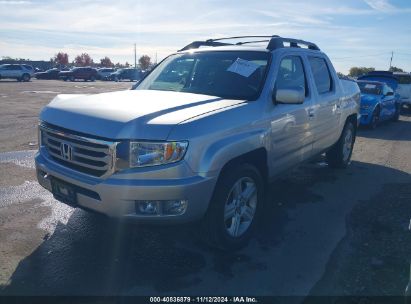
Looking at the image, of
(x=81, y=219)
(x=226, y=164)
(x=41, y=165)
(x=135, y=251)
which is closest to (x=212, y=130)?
(x=226, y=164)

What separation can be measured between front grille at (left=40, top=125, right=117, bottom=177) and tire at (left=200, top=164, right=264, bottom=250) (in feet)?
3.31

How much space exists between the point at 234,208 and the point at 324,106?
2.53 meters

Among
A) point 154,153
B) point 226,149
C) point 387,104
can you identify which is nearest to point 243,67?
point 226,149

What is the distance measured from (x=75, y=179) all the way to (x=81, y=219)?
1340 millimetres

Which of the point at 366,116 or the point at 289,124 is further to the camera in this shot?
the point at 366,116

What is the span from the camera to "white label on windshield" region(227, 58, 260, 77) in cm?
423

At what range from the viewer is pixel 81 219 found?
4.50 metres

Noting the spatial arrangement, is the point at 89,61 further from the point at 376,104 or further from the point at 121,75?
the point at 376,104

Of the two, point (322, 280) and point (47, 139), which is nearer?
point (322, 280)

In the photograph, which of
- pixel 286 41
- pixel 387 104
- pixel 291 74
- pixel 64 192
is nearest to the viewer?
pixel 64 192

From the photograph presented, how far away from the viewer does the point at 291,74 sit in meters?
4.78

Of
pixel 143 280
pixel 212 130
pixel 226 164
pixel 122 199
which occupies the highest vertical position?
pixel 212 130

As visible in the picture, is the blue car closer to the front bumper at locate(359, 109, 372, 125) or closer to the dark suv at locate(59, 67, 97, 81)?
the front bumper at locate(359, 109, 372, 125)

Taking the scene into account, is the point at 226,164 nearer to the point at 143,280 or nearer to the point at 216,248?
the point at 216,248
